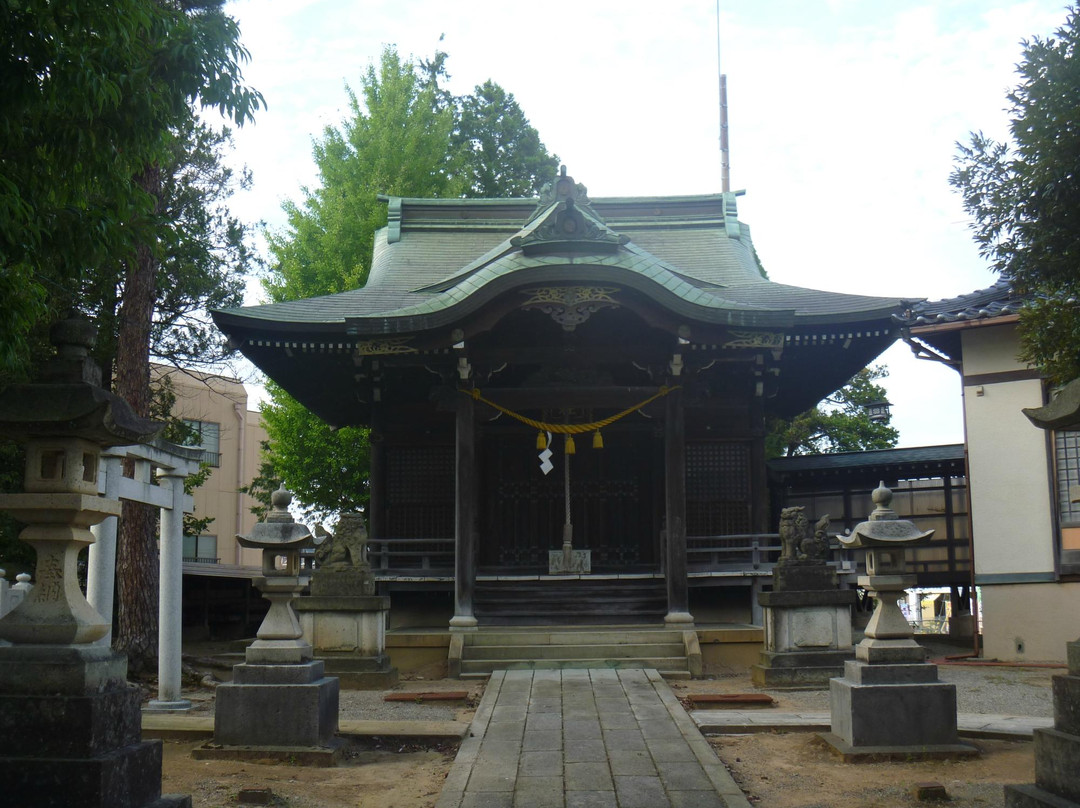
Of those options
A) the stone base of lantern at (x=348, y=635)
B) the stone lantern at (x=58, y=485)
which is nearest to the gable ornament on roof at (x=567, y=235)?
the stone base of lantern at (x=348, y=635)

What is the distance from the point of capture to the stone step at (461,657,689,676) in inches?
469

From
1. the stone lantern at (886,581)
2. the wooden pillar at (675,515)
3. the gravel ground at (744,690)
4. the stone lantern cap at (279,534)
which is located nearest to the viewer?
the stone lantern at (886,581)

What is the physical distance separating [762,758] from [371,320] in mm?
7638

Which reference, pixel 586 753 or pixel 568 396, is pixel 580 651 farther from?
pixel 586 753

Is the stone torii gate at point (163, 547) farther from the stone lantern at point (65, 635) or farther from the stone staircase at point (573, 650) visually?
the stone lantern at point (65, 635)

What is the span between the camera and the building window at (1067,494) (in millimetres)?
14062

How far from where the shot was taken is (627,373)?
15.8m

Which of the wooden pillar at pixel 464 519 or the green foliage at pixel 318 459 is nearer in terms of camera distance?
the wooden pillar at pixel 464 519

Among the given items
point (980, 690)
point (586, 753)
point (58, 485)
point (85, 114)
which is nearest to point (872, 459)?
point (980, 690)

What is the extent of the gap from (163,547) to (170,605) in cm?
59

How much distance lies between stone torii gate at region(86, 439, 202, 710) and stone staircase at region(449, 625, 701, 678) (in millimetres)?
3409

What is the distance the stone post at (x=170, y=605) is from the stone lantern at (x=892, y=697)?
6.30 meters

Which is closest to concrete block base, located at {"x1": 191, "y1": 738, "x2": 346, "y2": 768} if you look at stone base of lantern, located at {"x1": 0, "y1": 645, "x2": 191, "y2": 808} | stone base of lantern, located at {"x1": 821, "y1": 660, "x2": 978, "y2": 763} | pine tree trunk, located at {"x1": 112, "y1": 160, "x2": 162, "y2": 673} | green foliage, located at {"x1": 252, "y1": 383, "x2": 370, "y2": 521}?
stone base of lantern, located at {"x1": 0, "y1": 645, "x2": 191, "y2": 808}

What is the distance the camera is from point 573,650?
12.2 metres
